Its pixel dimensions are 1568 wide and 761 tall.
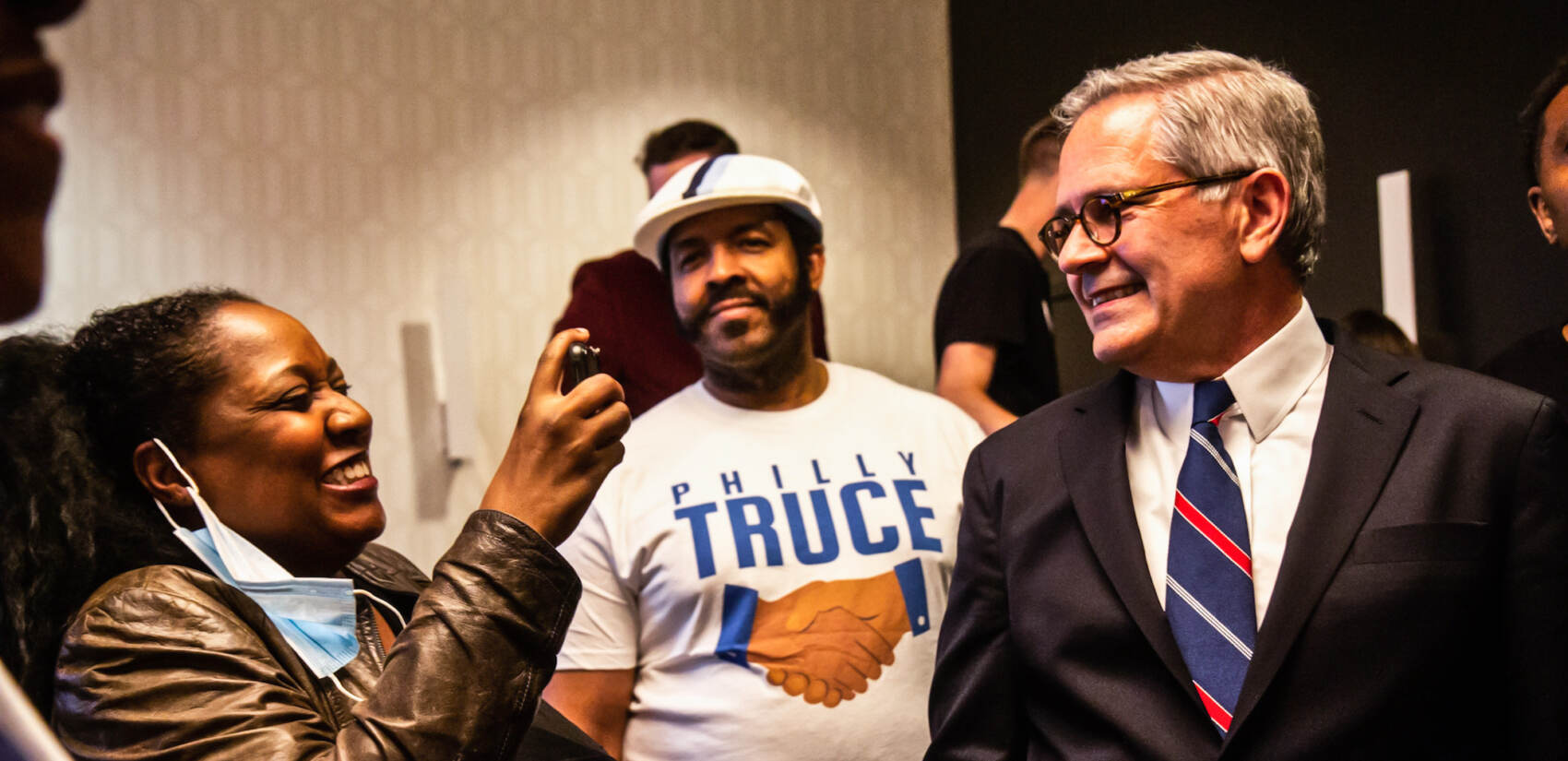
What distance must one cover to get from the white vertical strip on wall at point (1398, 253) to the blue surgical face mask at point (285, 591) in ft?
7.08

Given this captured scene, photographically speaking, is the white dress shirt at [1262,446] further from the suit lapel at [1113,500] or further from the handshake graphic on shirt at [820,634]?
the handshake graphic on shirt at [820,634]

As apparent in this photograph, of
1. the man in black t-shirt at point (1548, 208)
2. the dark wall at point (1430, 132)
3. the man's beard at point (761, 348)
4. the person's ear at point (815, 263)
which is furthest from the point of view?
the dark wall at point (1430, 132)

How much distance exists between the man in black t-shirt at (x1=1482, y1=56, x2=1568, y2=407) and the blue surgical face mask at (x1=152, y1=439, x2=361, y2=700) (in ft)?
4.91

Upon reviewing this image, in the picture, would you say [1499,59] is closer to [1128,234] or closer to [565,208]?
[1128,234]

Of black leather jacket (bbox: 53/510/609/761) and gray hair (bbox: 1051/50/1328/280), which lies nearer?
black leather jacket (bbox: 53/510/609/761)

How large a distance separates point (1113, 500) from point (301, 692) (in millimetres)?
828

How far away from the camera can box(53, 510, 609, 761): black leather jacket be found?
101 cm

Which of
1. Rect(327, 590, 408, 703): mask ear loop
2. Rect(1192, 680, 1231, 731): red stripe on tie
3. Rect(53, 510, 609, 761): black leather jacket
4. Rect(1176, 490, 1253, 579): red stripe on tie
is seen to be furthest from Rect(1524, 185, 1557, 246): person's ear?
Rect(327, 590, 408, 703): mask ear loop

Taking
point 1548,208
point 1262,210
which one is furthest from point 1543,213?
Answer: point 1262,210

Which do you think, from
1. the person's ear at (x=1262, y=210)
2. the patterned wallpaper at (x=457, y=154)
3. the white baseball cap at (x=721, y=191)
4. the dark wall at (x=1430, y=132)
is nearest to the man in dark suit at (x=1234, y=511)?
the person's ear at (x=1262, y=210)

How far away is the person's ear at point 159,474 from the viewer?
4.21 feet

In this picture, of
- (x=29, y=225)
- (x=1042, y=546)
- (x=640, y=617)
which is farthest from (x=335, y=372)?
(x=29, y=225)

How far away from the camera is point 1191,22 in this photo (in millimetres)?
2883

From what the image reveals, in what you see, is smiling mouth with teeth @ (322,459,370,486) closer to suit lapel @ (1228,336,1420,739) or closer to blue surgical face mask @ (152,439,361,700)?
blue surgical face mask @ (152,439,361,700)
